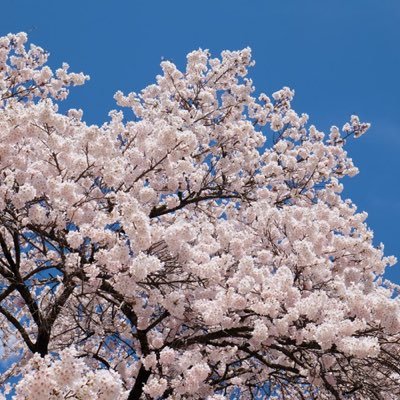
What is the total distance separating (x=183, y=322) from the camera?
25.0 ft

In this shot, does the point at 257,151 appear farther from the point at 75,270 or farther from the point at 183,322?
the point at 75,270

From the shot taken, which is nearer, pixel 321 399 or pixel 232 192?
pixel 321 399

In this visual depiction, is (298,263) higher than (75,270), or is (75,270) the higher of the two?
(298,263)

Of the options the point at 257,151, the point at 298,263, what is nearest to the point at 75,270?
the point at 298,263

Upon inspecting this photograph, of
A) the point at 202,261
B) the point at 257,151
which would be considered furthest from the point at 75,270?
the point at 257,151

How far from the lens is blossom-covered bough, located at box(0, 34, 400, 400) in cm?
636

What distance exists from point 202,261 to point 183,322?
0.93 meters

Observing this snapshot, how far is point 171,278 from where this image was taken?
858cm

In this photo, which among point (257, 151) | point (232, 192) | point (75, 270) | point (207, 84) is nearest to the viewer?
point (75, 270)

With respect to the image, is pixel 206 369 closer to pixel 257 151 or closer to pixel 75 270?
pixel 75 270

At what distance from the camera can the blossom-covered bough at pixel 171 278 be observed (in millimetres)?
6355

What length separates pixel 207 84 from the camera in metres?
13.8

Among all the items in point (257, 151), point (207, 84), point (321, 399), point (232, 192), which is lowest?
point (321, 399)

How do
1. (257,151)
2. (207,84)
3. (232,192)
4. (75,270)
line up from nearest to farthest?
(75,270)
(232,192)
(257,151)
(207,84)
